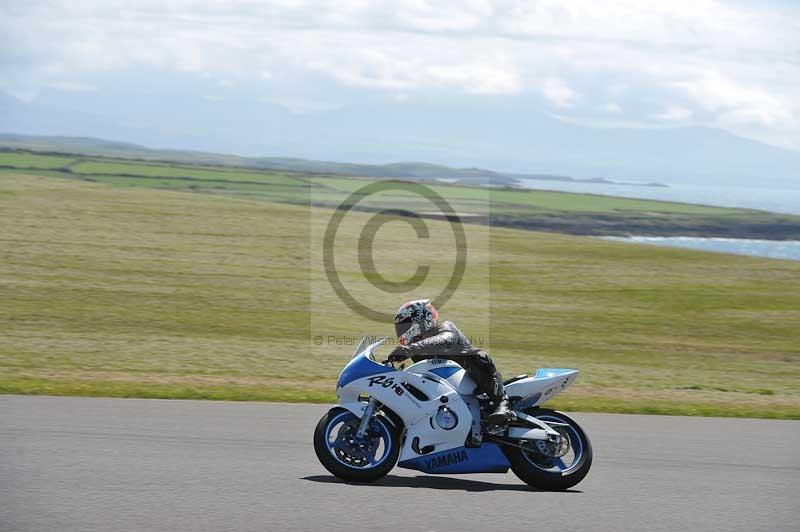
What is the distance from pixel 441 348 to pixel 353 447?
1190mm

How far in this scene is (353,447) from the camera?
9.41 metres

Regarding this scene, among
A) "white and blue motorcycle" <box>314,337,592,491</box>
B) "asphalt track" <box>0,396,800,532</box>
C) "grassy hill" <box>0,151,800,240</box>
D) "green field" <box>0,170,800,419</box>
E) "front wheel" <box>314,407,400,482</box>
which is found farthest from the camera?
"grassy hill" <box>0,151,800,240</box>

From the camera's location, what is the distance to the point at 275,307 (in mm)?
28906

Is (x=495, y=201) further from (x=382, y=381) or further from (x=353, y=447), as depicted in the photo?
(x=353, y=447)

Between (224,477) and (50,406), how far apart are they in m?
4.19

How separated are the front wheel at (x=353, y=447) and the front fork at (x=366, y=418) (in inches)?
1.6

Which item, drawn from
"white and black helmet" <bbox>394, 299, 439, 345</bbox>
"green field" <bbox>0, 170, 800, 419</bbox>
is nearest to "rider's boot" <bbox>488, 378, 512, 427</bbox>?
"white and black helmet" <bbox>394, 299, 439, 345</bbox>

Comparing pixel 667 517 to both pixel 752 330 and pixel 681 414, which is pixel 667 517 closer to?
pixel 681 414

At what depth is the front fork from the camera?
9.42 meters

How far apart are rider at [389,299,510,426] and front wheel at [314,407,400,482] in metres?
0.66

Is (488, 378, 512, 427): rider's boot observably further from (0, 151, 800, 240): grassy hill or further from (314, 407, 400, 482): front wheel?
(0, 151, 800, 240): grassy hill

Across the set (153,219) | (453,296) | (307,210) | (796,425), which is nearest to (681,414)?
(796,425)

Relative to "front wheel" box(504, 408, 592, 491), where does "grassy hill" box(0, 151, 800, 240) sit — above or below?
above

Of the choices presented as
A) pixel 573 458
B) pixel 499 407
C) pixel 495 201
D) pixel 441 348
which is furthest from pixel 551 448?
pixel 495 201
